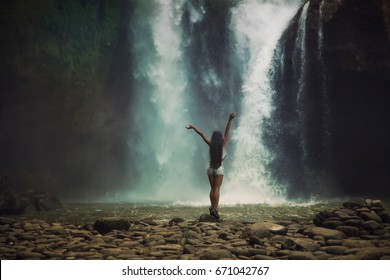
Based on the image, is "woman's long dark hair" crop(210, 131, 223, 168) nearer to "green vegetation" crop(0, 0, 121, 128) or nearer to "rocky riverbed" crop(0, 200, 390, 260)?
"rocky riverbed" crop(0, 200, 390, 260)

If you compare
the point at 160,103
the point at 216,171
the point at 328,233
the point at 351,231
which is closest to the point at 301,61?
the point at 160,103

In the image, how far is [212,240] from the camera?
4.68 m

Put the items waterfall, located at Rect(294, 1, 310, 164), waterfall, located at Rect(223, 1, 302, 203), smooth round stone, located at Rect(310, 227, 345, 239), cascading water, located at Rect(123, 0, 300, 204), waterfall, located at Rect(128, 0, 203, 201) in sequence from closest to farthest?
1. smooth round stone, located at Rect(310, 227, 345, 239)
2. waterfall, located at Rect(223, 1, 302, 203)
3. waterfall, located at Rect(294, 1, 310, 164)
4. cascading water, located at Rect(123, 0, 300, 204)
5. waterfall, located at Rect(128, 0, 203, 201)

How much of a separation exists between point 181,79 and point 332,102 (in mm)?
6947

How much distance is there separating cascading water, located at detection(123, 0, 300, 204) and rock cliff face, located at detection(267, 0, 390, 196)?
2.23 meters

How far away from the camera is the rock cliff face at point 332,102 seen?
1411 centimetres

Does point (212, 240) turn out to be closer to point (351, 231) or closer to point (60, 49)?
point (351, 231)

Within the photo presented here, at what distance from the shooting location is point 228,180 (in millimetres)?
14969

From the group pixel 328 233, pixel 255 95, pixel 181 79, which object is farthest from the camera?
pixel 181 79

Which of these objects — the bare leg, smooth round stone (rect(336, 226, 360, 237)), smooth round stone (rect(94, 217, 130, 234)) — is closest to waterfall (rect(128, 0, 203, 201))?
the bare leg

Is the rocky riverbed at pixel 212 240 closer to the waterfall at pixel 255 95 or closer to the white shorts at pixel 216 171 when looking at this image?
the white shorts at pixel 216 171

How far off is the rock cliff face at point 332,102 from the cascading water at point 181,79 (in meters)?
2.23

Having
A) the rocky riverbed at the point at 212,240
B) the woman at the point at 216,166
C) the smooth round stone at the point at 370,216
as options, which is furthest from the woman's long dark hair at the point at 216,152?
the smooth round stone at the point at 370,216

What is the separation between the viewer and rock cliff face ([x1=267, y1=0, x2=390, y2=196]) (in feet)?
46.3
